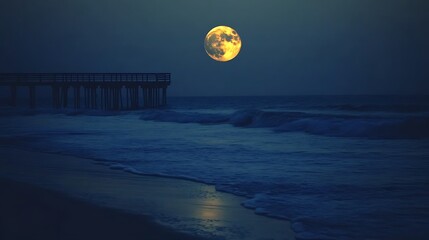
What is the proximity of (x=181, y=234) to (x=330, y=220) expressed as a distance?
5.81ft

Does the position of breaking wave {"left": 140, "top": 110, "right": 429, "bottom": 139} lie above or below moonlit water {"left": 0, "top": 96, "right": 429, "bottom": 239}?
below

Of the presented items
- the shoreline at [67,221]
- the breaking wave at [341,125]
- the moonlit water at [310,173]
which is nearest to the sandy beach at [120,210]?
the shoreline at [67,221]

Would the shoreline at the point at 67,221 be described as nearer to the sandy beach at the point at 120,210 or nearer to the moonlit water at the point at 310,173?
the sandy beach at the point at 120,210

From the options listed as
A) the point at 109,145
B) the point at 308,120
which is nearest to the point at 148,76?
the point at 308,120

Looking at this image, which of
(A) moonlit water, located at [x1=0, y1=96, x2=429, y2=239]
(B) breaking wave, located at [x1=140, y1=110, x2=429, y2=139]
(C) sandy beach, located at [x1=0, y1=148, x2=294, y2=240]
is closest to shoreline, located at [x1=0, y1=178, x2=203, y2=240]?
(C) sandy beach, located at [x1=0, y1=148, x2=294, y2=240]

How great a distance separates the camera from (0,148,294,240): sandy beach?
17.3ft

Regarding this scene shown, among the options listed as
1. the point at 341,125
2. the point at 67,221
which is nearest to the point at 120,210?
the point at 67,221

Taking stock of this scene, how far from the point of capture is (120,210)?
20.7 ft

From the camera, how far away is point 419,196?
24.0 feet

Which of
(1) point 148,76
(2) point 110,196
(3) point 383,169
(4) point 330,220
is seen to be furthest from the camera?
(1) point 148,76

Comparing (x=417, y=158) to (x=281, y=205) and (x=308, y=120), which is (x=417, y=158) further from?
(x=308, y=120)

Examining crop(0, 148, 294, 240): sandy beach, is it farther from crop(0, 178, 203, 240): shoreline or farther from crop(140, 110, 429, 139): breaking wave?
crop(140, 110, 429, 139): breaking wave

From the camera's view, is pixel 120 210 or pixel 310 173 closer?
Answer: pixel 120 210

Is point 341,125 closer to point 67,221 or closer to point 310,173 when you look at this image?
point 310,173
